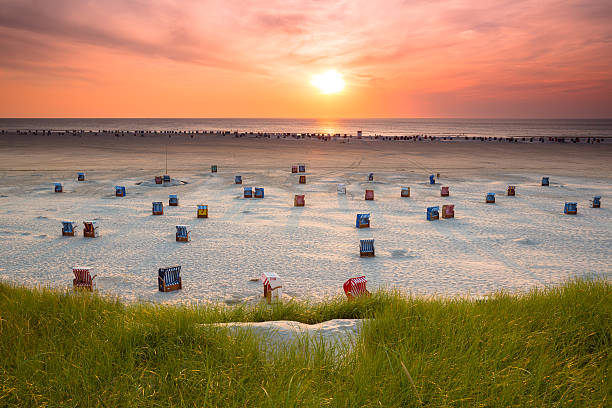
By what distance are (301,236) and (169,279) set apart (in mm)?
6731

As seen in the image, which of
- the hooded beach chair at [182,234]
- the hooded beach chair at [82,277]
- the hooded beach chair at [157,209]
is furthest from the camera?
the hooded beach chair at [157,209]

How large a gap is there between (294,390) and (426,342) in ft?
5.90

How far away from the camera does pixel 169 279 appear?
1079 cm

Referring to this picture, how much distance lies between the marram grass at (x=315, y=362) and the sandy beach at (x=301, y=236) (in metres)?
5.00

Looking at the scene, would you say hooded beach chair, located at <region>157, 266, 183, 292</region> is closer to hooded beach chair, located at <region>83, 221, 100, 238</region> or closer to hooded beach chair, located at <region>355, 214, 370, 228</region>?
hooded beach chair, located at <region>83, 221, 100, 238</region>

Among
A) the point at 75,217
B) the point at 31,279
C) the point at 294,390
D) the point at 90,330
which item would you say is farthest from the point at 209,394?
the point at 75,217

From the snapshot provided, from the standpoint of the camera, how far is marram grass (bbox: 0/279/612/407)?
353cm

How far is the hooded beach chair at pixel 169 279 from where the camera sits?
35.0 feet

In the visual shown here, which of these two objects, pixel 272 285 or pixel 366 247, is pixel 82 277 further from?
pixel 366 247

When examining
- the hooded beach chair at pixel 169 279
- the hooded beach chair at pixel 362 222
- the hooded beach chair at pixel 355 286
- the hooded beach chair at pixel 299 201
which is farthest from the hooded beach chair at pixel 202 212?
the hooded beach chair at pixel 355 286

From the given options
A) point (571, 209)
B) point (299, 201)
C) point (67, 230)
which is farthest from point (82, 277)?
point (571, 209)

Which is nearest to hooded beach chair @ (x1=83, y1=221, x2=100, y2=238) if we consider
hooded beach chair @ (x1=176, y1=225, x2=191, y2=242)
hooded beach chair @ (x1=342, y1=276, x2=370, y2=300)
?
hooded beach chair @ (x1=176, y1=225, x2=191, y2=242)

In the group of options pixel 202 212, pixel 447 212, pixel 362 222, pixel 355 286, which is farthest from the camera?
pixel 447 212

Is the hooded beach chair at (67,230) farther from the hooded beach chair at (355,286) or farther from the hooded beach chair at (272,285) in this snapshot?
the hooded beach chair at (355,286)
